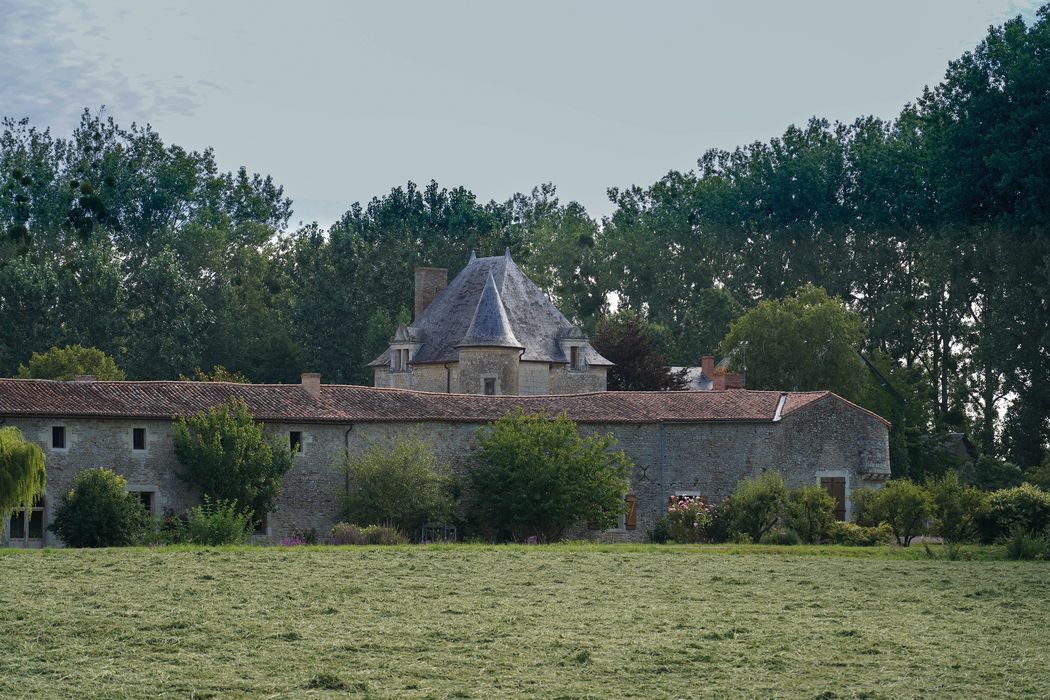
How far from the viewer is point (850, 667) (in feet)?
67.6

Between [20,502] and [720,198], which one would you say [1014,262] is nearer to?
[720,198]

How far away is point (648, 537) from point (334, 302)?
38.1 metres

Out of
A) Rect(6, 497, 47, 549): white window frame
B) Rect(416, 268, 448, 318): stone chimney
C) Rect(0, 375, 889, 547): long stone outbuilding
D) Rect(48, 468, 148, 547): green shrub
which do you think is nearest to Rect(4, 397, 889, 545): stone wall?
Rect(0, 375, 889, 547): long stone outbuilding

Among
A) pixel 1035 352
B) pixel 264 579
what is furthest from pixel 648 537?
pixel 1035 352

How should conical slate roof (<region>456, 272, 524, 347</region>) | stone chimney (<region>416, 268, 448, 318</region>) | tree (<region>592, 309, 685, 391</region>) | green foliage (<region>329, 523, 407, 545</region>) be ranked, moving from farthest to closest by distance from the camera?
1. tree (<region>592, 309, 685, 391</region>)
2. stone chimney (<region>416, 268, 448, 318</region>)
3. conical slate roof (<region>456, 272, 524, 347</region>)
4. green foliage (<region>329, 523, 407, 545</region>)

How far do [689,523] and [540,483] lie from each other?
4.07 metres

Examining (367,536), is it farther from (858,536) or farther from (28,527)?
(858,536)

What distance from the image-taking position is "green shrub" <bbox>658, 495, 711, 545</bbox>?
43.8 m

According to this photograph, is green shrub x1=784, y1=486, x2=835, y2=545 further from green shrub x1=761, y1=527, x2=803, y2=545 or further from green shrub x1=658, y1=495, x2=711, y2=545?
green shrub x1=658, y1=495, x2=711, y2=545

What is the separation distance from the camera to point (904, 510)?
4281 centimetres

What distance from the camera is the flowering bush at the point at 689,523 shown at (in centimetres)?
4375

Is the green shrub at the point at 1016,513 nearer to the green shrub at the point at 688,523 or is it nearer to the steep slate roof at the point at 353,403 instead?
the green shrub at the point at 688,523

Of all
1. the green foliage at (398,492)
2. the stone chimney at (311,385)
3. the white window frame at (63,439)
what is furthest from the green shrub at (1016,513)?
the white window frame at (63,439)

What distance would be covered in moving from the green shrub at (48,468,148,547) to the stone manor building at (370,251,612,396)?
62.9ft
